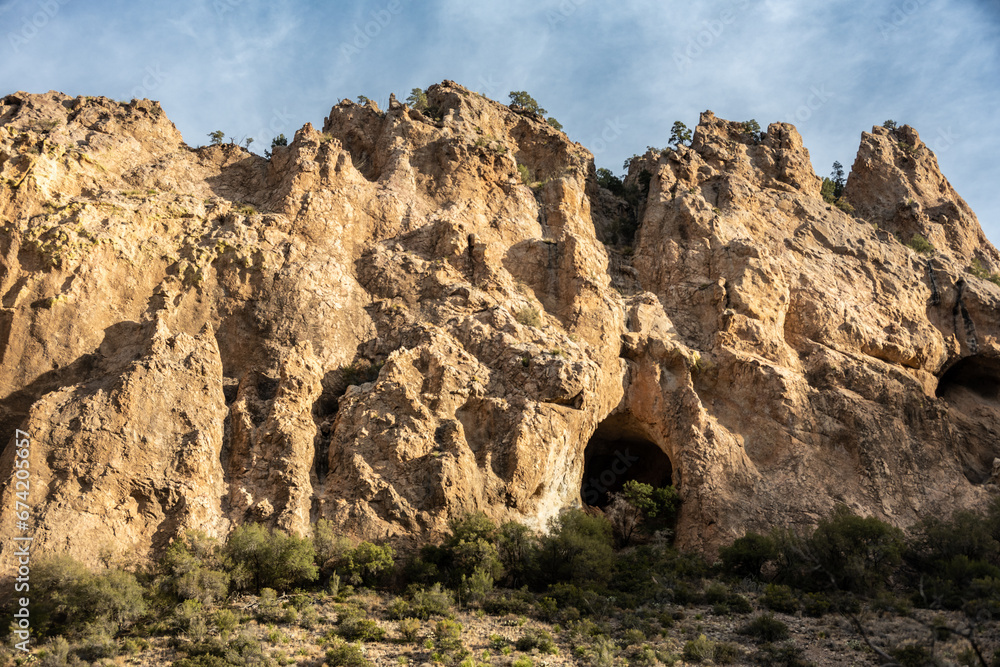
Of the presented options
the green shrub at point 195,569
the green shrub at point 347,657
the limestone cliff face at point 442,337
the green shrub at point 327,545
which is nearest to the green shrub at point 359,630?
the green shrub at point 347,657

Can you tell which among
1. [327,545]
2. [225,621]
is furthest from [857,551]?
[225,621]

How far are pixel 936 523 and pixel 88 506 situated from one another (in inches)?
1123

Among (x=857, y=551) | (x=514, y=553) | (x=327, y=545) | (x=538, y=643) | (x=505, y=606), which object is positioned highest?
(x=857, y=551)

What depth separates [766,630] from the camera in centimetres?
1914

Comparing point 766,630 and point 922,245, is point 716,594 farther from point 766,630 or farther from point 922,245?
point 922,245

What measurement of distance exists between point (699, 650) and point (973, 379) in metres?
27.6

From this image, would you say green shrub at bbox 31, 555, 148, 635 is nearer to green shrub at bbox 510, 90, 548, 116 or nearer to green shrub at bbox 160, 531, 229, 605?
green shrub at bbox 160, 531, 229, 605

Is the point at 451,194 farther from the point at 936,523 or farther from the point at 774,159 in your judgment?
the point at 936,523

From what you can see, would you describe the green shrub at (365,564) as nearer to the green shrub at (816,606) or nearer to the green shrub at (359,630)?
the green shrub at (359,630)

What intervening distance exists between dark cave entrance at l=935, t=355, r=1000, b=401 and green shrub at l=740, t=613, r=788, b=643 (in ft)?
70.1

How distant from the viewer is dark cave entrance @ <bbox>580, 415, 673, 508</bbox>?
107ft

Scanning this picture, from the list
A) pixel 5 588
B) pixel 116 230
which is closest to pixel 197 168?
pixel 116 230

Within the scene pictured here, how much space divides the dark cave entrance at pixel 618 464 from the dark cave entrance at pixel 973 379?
48.2ft

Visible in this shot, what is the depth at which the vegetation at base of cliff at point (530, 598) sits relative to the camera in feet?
58.0
